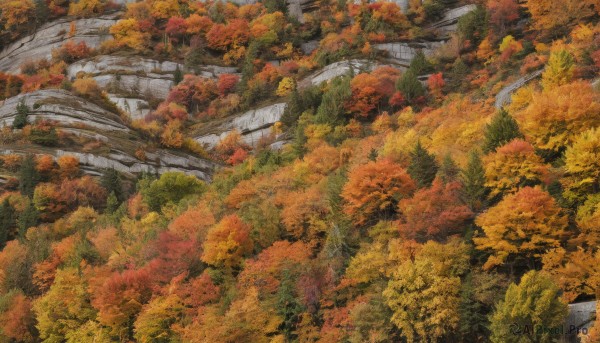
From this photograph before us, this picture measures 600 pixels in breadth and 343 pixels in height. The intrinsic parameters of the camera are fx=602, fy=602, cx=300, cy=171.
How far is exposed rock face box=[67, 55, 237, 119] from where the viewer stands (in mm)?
137500

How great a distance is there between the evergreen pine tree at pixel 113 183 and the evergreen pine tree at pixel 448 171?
5512 cm

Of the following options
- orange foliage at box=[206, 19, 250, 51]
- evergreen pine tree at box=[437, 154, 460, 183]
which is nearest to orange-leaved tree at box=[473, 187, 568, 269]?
evergreen pine tree at box=[437, 154, 460, 183]

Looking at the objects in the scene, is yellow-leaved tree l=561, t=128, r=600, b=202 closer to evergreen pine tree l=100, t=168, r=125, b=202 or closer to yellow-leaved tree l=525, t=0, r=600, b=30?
yellow-leaved tree l=525, t=0, r=600, b=30

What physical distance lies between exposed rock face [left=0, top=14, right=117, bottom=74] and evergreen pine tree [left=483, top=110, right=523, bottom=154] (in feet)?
407

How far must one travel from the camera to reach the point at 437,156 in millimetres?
65625

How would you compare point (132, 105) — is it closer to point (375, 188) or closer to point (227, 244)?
point (227, 244)

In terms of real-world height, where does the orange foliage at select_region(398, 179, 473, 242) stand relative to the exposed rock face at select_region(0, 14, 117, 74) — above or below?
above

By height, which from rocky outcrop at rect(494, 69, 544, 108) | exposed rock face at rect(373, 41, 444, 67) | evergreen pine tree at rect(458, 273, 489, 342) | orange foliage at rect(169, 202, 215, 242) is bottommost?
exposed rock face at rect(373, 41, 444, 67)

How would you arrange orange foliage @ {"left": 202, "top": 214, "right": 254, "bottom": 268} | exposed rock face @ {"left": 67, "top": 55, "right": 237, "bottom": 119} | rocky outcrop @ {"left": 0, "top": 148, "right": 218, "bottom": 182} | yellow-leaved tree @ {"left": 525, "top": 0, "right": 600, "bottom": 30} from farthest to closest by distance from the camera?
exposed rock face @ {"left": 67, "top": 55, "right": 237, "bottom": 119}, yellow-leaved tree @ {"left": 525, "top": 0, "right": 600, "bottom": 30}, rocky outcrop @ {"left": 0, "top": 148, "right": 218, "bottom": 182}, orange foliage @ {"left": 202, "top": 214, "right": 254, "bottom": 268}

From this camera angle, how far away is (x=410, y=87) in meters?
102

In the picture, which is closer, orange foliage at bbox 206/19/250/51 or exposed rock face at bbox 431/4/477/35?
exposed rock face at bbox 431/4/477/35

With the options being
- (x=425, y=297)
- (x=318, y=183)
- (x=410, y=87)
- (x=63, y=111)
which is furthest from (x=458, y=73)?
(x=63, y=111)

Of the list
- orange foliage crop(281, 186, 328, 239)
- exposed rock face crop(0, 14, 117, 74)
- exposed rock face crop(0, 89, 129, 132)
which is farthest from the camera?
exposed rock face crop(0, 14, 117, 74)

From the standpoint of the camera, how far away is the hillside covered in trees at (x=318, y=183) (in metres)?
44.3
